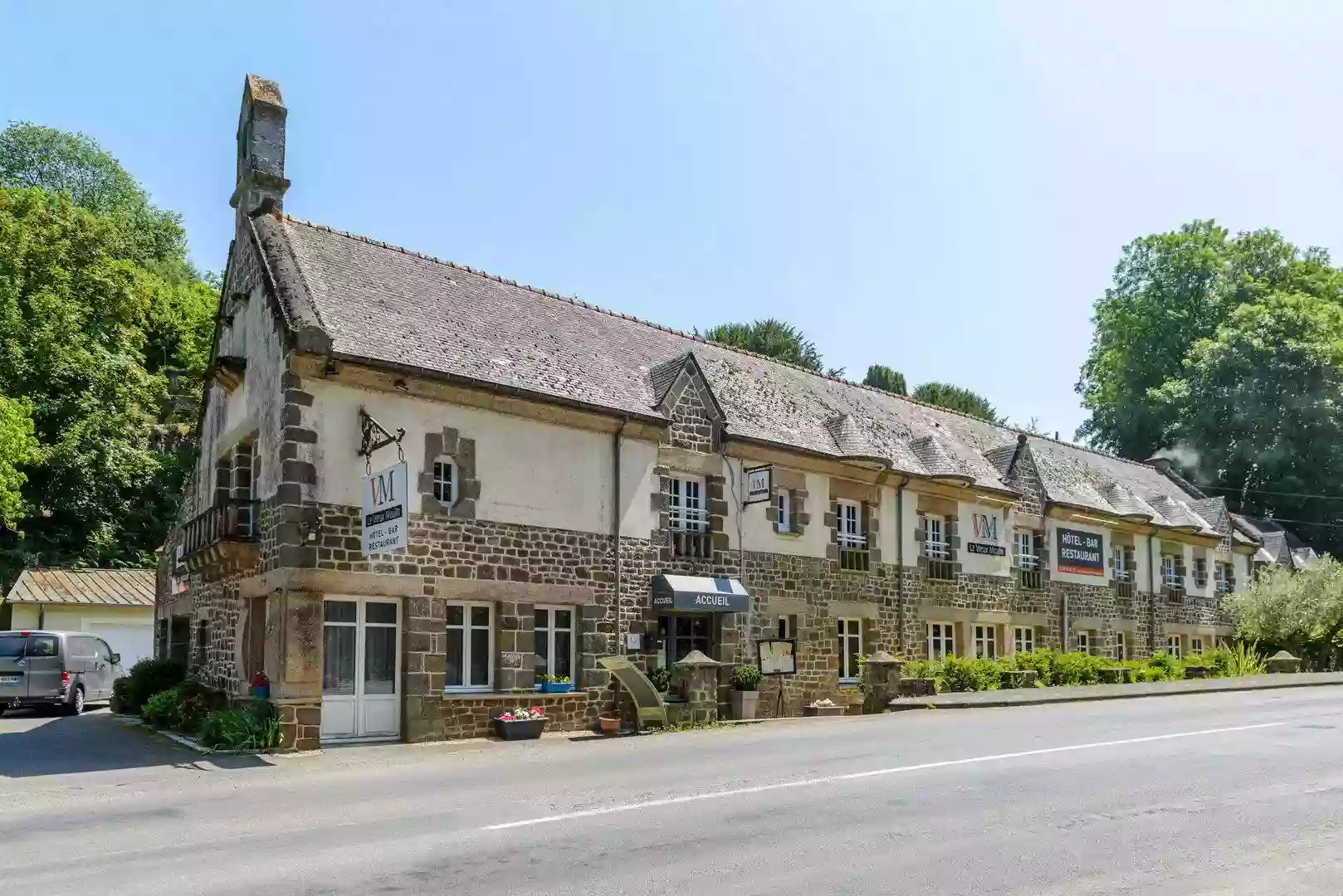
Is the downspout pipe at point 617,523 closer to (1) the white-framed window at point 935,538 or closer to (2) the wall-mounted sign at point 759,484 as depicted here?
(2) the wall-mounted sign at point 759,484

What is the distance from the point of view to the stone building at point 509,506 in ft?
55.4

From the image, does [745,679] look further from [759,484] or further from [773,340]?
[773,340]

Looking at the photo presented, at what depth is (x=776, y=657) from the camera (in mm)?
23031

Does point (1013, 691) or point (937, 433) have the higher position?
point (937, 433)

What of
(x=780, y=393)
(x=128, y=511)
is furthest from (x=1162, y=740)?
(x=128, y=511)

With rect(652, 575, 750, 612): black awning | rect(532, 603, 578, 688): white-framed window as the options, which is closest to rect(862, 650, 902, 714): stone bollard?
rect(652, 575, 750, 612): black awning

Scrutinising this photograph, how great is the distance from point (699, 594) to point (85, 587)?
1843 centimetres

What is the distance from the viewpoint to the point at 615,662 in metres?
18.9

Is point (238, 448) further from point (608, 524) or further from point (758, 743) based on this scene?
point (758, 743)

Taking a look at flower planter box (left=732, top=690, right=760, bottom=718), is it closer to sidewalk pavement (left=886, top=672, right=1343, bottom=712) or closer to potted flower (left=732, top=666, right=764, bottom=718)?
potted flower (left=732, top=666, right=764, bottom=718)

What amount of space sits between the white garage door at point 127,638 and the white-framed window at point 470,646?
611 inches

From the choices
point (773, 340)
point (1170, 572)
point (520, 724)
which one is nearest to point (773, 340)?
point (773, 340)

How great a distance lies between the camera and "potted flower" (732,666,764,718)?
21391 mm

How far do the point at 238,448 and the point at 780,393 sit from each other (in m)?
11.8
